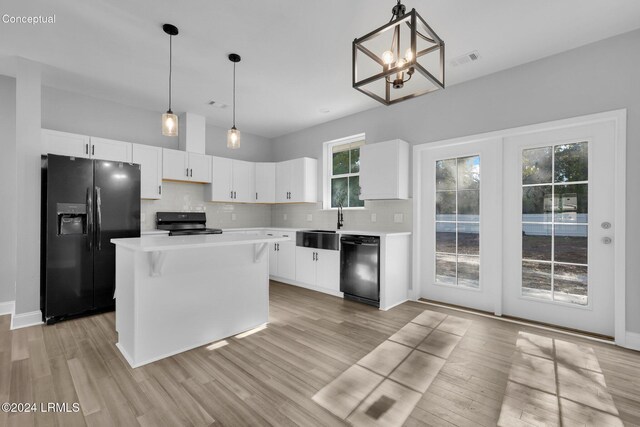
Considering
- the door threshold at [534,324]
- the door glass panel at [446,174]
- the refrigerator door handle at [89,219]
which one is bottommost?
the door threshold at [534,324]

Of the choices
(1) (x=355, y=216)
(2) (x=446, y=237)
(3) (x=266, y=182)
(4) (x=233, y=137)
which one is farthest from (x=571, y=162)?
(3) (x=266, y=182)

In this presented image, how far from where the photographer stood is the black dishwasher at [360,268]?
370 centimetres

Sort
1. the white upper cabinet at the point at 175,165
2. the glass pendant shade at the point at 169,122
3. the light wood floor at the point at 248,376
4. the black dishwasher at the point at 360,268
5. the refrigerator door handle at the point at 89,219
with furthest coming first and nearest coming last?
the white upper cabinet at the point at 175,165 → the black dishwasher at the point at 360,268 → the refrigerator door handle at the point at 89,219 → the glass pendant shade at the point at 169,122 → the light wood floor at the point at 248,376

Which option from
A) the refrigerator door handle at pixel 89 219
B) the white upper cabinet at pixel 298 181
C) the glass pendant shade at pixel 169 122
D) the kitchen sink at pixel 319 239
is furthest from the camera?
the white upper cabinet at pixel 298 181

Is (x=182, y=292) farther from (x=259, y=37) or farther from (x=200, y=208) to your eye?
(x=200, y=208)

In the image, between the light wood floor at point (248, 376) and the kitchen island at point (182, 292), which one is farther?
the kitchen island at point (182, 292)

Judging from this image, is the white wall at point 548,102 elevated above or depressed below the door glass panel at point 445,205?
above

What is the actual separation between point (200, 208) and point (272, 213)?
5.09 feet

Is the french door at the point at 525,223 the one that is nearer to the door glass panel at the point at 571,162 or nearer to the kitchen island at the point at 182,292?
the door glass panel at the point at 571,162

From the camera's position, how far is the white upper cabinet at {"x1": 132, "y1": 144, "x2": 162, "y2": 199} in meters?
4.18

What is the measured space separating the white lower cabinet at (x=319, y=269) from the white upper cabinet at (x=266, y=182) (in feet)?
4.50

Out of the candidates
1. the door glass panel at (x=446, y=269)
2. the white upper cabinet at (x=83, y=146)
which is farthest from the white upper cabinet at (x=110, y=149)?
the door glass panel at (x=446, y=269)

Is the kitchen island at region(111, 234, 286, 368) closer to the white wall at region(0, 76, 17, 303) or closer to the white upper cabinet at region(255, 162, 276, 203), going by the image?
the white wall at region(0, 76, 17, 303)

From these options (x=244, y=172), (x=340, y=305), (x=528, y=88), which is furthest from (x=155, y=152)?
(x=528, y=88)
